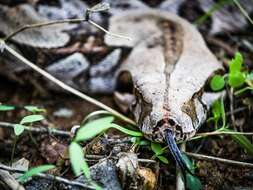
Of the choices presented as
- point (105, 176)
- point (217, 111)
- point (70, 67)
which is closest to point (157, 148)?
point (105, 176)

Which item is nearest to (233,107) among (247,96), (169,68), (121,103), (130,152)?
(247,96)

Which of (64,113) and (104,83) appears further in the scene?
(104,83)

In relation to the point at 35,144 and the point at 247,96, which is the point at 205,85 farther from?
the point at 35,144

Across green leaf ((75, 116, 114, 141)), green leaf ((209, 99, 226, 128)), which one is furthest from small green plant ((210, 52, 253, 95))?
green leaf ((75, 116, 114, 141))

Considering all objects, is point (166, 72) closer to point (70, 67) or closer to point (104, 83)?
point (104, 83)

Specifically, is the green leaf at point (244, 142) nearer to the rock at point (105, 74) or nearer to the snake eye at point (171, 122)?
the snake eye at point (171, 122)
